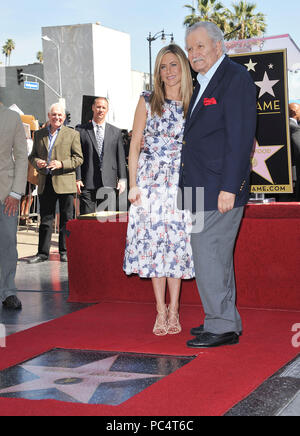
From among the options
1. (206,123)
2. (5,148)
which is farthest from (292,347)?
(5,148)

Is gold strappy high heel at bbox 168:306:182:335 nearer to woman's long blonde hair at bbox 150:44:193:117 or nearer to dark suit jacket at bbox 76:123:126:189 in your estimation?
woman's long blonde hair at bbox 150:44:193:117

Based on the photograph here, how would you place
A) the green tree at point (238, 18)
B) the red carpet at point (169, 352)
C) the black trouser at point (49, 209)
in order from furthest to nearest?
the green tree at point (238, 18) < the black trouser at point (49, 209) < the red carpet at point (169, 352)

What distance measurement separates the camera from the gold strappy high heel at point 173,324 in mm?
4273

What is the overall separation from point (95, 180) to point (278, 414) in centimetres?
503

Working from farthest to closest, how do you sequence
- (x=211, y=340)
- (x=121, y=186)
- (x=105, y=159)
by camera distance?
(x=105, y=159), (x=121, y=186), (x=211, y=340)

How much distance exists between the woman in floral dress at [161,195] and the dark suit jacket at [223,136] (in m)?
0.37

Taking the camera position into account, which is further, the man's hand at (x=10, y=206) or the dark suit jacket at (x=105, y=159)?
the dark suit jacket at (x=105, y=159)

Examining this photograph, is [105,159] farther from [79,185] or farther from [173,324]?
[173,324]

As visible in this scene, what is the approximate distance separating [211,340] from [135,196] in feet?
3.40

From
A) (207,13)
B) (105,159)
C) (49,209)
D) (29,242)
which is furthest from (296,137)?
(207,13)

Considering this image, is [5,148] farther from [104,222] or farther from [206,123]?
[206,123]

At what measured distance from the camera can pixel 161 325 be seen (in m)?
4.28

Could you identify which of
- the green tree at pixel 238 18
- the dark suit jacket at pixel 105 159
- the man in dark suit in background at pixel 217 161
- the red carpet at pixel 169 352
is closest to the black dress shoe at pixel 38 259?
the dark suit jacket at pixel 105 159

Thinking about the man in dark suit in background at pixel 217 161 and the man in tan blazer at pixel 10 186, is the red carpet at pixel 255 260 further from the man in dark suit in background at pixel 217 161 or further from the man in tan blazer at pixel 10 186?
the man in dark suit in background at pixel 217 161
